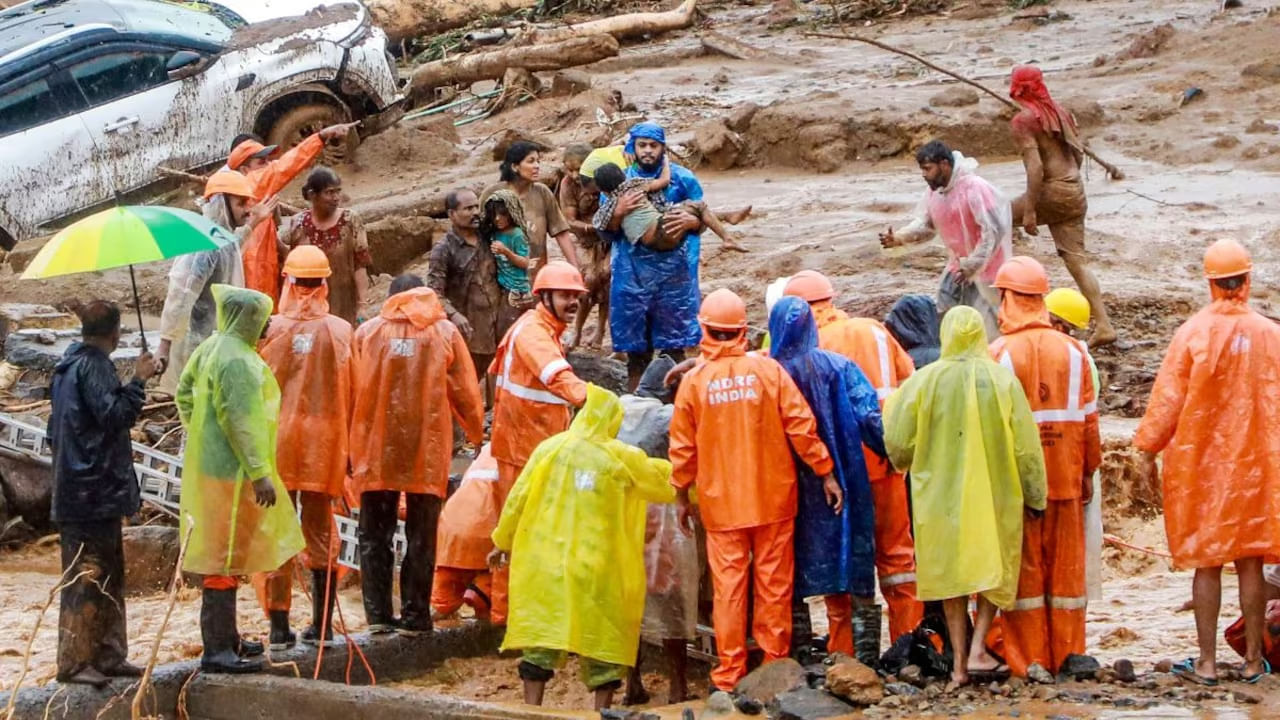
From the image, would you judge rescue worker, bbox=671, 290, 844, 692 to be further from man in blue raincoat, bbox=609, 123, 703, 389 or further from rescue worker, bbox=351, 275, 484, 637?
man in blue raincoat, bbox=609, 123, 703, 389

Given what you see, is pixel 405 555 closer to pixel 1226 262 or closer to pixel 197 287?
pixel 197 287

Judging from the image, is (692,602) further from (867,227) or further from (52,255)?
(867,227)

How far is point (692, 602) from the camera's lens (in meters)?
8.03

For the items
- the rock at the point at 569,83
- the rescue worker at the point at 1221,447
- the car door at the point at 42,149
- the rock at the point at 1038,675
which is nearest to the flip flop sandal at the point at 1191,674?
the rescue worker at the point at 1221,447

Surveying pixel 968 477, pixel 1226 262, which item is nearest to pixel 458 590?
pixel 968 477

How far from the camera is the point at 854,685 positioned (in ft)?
23.2

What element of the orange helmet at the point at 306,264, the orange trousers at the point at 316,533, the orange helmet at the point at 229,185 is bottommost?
the orange trousers at the point at 316,533

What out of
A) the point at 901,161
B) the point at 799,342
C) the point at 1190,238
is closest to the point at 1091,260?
the point at 1190,238

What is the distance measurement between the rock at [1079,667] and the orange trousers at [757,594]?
1.06 m

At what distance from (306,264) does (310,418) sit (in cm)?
68

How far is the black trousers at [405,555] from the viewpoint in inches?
344

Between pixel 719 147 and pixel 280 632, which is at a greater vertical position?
pixel 719 147

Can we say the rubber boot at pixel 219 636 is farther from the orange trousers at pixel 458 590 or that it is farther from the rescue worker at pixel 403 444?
the orange trousers at pixel 458 590

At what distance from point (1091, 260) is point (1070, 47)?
665 centimetres
